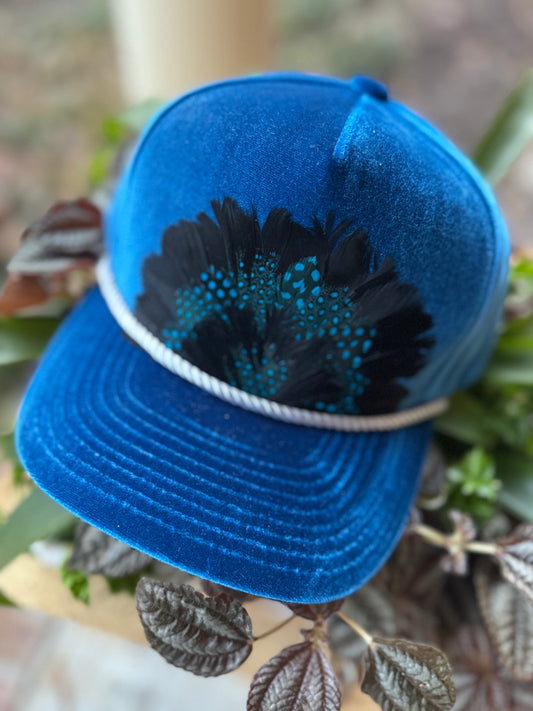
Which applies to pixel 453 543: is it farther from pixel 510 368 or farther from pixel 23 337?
pixel 23 337

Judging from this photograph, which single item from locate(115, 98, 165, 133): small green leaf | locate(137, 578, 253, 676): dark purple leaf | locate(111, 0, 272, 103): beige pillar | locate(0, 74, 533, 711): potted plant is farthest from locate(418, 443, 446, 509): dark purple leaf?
locate(111, 0, 272, 103): beige pillar

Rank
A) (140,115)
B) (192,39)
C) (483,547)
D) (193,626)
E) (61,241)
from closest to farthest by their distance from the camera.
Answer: (193,626) → (483,547) → (61,241) → (140,115) → (192,39)

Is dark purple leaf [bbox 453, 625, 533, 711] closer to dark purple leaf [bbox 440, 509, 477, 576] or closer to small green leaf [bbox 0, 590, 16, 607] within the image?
dark purple leaf [bbox 440, 509, 477, 576]

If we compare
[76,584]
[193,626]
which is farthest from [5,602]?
[193,626]

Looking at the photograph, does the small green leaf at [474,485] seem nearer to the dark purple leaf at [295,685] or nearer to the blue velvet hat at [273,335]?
the blue velvet hat at [273,335]

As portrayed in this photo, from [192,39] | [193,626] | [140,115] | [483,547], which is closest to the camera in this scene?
[193,626]

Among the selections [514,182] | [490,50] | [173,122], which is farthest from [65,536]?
[490,50]

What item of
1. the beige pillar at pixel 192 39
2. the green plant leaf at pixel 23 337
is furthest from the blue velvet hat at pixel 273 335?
the beige pillar at pixel 192 39
